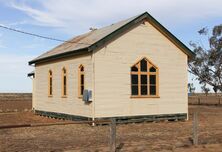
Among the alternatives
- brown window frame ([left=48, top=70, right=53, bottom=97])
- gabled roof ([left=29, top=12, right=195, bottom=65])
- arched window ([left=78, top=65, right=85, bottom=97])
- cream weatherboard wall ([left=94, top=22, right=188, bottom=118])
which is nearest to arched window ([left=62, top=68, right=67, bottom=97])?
gabled roof ([left=29, top=12, right=195, bottom=65])

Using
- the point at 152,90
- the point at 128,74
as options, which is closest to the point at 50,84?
the point at 128,74

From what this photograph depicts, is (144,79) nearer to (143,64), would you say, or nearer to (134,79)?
(134,79)

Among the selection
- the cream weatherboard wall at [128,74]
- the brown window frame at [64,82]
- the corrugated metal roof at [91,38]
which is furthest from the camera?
the brown window frame at [64,82]

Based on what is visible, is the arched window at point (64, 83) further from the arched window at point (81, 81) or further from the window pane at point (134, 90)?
the window pane at point (134, 90)

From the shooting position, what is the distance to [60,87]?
80.6 feet

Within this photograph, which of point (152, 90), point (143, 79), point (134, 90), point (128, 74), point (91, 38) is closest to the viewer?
point (128, 74)

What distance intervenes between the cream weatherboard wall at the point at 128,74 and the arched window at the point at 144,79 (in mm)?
271

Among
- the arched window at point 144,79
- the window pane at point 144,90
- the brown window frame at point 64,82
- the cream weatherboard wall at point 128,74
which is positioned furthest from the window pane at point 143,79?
the brown window frame at point 64,82

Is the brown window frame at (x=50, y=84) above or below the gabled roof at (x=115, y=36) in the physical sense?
below

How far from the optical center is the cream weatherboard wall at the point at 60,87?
69.5 feet

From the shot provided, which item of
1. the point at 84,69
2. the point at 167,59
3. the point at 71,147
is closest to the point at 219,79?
the point at 167,59

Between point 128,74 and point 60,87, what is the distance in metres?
5.02

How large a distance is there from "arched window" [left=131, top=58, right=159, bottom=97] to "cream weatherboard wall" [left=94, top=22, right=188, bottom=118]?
27cm

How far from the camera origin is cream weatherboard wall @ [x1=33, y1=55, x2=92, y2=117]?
21.2 metres
